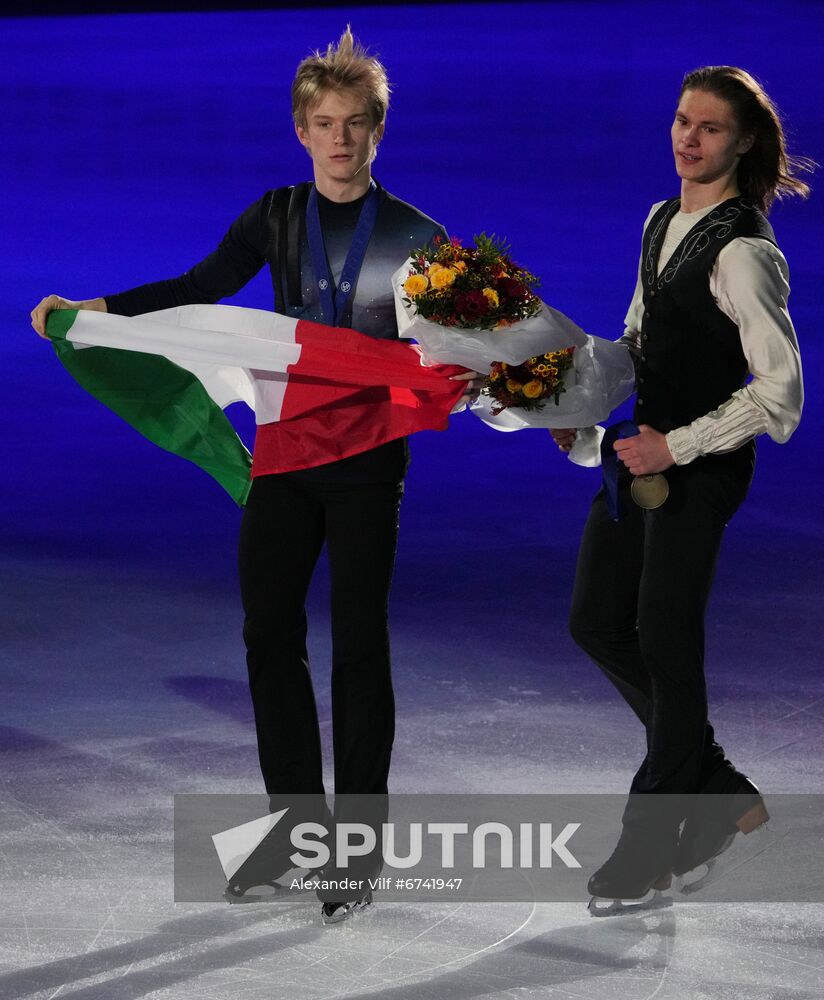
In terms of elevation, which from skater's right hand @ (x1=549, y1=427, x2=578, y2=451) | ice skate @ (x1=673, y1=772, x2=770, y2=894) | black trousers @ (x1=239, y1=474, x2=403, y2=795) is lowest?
ice skate @ (x1=673, y1=772, x2=770, y2=894)

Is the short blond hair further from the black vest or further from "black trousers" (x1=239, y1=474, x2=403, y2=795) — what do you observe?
"black trousers" (x1=239, y1=474, x2=403, y2=795)

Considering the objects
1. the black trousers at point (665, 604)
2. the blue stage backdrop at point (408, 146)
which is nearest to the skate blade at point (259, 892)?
the black trousers at point (665, 604)

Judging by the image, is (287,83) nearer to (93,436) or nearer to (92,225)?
(92,225)

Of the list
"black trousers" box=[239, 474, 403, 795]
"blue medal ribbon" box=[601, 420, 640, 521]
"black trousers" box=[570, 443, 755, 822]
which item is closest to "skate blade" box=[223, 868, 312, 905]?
"black trousers" box=[239, 474, 403, 795]

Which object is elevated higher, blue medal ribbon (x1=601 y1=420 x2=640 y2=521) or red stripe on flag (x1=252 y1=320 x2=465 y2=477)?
red stripe on flag (x1=252 y1=320 x2=465 y2=477)

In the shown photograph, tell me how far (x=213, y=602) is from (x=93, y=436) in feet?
12.4

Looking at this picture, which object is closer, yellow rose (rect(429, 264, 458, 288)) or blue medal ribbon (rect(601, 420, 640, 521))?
yellow rose (rect(429, 264, 458, 288))

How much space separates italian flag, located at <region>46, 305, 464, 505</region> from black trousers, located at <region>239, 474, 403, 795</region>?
0.36 feet

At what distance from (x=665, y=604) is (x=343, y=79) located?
1.44 meters

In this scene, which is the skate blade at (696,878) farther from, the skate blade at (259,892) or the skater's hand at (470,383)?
the skater's hand at (470,383)

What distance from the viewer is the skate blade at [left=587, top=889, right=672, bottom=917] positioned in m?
4.03

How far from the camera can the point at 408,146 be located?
469 inches

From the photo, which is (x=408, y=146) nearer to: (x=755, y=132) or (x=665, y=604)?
(x=755, y=132)

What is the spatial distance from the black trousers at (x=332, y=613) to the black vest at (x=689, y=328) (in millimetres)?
677
